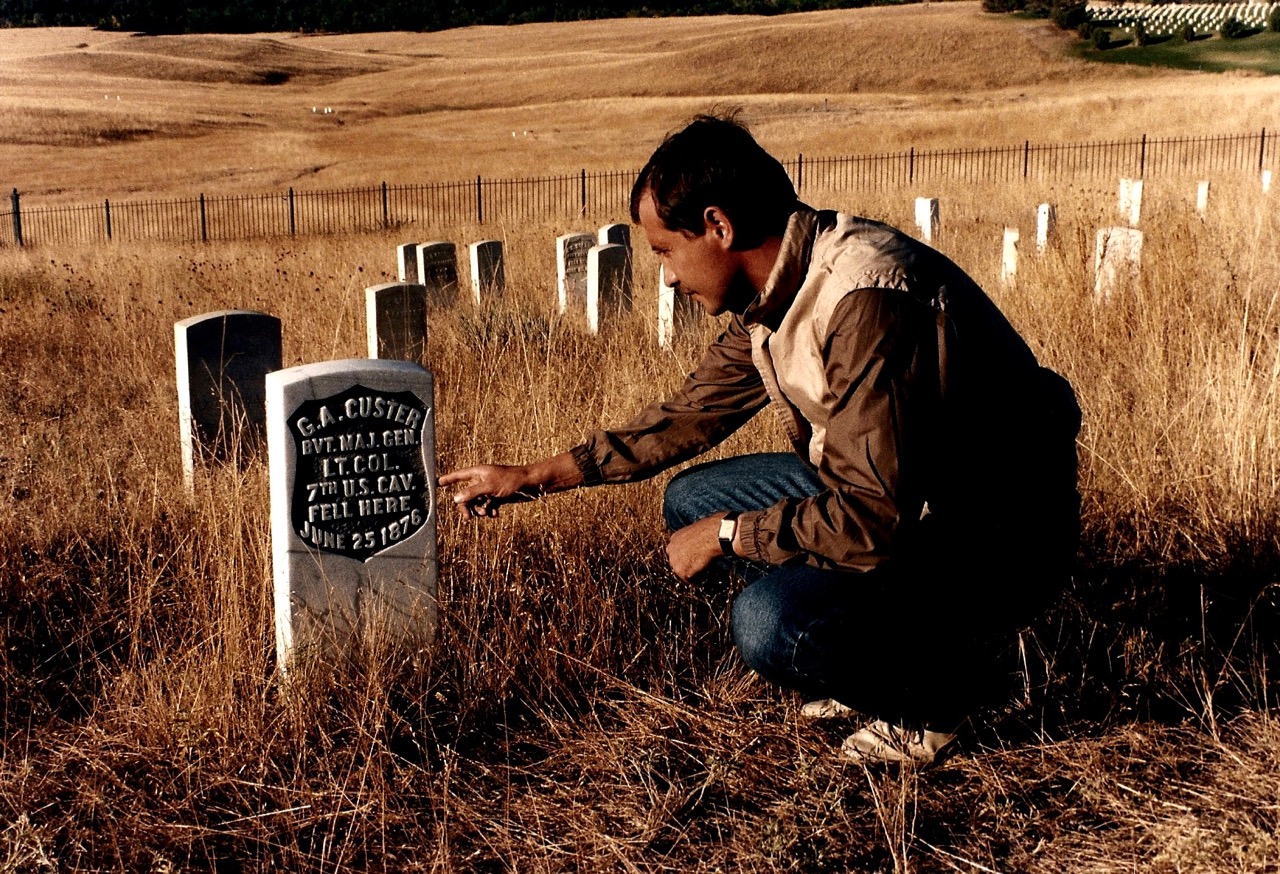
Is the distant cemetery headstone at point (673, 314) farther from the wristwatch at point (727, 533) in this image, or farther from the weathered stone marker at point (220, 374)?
the wristwatch at point (727, 533)

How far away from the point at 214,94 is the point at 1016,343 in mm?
62936

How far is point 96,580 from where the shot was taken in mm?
4281

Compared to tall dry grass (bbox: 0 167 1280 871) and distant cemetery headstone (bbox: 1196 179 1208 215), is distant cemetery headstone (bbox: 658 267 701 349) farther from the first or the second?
distant cemetery headstone (bbox: 1196 179 1208 215)

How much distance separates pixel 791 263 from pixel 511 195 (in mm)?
26063

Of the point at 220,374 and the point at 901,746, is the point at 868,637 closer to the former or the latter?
the point at 901,746

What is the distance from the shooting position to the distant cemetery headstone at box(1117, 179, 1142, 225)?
1207 centimetres

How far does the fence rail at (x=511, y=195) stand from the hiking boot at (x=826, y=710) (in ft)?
67.2

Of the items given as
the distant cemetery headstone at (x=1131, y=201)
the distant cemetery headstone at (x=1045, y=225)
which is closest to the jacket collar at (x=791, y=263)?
the distant cemetery headstone at (x=1045, y=225)

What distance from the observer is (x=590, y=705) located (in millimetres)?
3670

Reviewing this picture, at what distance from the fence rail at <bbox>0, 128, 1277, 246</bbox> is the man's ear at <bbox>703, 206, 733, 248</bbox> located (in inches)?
819

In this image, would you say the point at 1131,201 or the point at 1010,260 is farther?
the point at 1131,201

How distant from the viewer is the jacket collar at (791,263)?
3008mm

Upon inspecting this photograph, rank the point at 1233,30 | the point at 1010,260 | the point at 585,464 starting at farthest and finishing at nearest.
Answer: the point at 1233,30
the point at 1010,260
the point at 585,464

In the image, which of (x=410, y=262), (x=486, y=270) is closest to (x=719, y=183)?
(x=486, y=270)
